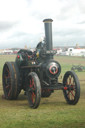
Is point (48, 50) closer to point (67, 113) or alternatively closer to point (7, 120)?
point (67, 113)

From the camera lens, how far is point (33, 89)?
5777 millimetres

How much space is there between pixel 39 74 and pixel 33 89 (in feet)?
2.73

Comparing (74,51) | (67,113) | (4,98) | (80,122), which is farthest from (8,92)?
(74,51)

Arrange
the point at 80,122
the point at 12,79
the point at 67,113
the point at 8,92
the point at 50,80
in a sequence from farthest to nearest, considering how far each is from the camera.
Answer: the point at 8,92, the point at 12,79, the point at 50,80, the point at 67,113, the point at 80,122

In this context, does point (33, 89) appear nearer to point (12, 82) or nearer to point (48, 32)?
point (12, 82)

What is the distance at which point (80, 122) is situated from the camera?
4.16 meters

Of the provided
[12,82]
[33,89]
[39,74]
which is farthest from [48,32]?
[33,89]

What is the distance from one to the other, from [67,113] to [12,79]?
8.39 ft

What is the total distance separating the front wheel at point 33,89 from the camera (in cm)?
543

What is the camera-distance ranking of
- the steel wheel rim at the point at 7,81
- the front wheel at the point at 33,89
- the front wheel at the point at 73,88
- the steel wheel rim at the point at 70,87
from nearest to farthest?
the front wheel at the point at 33,89 < the front wheel at the point at 73,88 < the steel wheel rim at the point at 70,87 < the steel wheel rim at the point at 7,81

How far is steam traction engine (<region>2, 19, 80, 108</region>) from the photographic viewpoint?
6117 millimetres

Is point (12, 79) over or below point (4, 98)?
over

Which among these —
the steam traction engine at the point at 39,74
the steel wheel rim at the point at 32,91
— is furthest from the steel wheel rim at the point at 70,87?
the steel wheel rim at the point at 32,91

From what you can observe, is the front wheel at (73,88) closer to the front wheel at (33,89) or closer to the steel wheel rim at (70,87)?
the steel wheel rim at (70,87)
